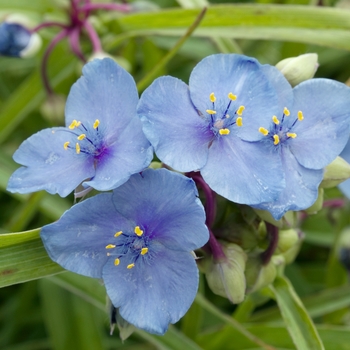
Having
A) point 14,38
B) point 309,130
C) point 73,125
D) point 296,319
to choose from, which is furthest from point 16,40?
point 296,319

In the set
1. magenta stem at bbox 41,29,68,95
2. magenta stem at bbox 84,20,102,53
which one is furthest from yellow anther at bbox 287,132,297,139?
magenta stem at bbox 41,29,68,95

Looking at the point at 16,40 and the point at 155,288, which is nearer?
the point at 155,288

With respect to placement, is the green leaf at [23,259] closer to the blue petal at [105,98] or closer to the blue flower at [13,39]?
the blue petal at [105,98]

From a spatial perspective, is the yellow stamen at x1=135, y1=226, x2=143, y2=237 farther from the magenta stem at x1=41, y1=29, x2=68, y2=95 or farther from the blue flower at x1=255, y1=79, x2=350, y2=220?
the magenta stem at x1=41, y1=29, x2=68, y2=95

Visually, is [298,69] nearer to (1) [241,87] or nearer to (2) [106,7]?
(1) [241,87]

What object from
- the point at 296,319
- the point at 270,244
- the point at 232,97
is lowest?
the point at 296,319

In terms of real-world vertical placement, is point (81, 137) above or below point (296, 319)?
above
